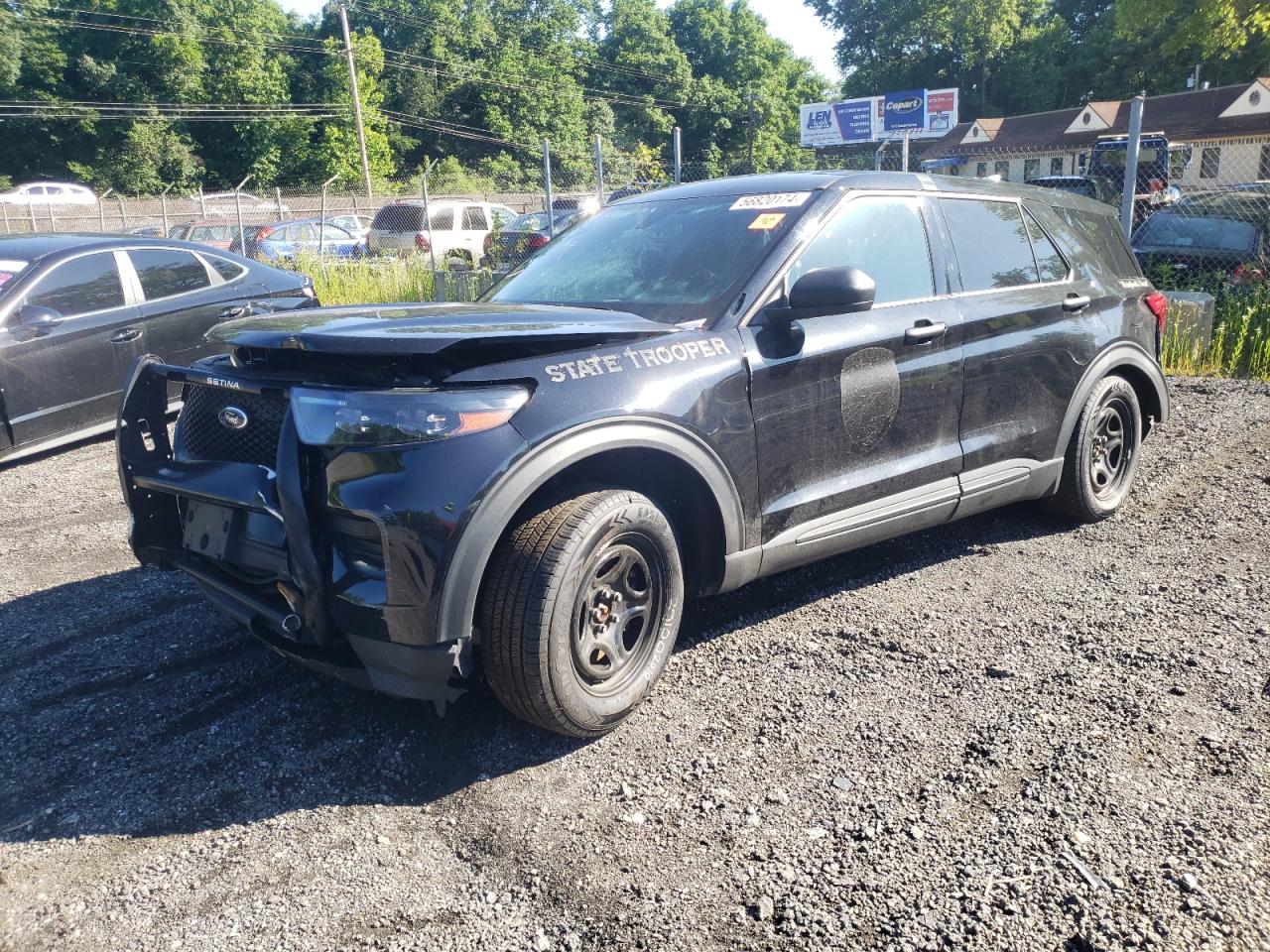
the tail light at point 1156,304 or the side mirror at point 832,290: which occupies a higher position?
the side mirror at point 832,290

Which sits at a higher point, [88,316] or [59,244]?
[59,244]

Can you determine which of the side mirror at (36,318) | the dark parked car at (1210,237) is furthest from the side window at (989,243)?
the dark parked car at (1210,237)

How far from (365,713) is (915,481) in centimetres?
224

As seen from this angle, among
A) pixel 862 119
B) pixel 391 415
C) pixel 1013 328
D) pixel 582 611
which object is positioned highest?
pixel 862 119

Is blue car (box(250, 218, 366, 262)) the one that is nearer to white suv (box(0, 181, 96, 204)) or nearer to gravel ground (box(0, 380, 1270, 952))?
gravel ground (box(0, 380, 1270, 952))

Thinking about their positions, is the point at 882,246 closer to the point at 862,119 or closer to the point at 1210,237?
the point at 1210,237

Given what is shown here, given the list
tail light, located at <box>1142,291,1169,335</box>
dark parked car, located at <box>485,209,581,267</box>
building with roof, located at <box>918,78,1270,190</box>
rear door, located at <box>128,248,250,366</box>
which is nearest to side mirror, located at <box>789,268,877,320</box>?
tail light, located at <box>1142,291,1169,335</box>

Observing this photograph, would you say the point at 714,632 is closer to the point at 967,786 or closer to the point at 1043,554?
the point at 967,786

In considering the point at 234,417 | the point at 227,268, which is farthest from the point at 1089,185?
the point at 234,417

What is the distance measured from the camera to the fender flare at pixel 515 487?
261 centimetres

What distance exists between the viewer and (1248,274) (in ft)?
31.6

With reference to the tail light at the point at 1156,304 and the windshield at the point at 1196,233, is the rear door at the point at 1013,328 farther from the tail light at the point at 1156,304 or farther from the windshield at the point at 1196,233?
the windshield at the point at 1196,233

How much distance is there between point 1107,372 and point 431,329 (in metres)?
3.44

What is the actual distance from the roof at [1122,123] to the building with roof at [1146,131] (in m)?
0.04
